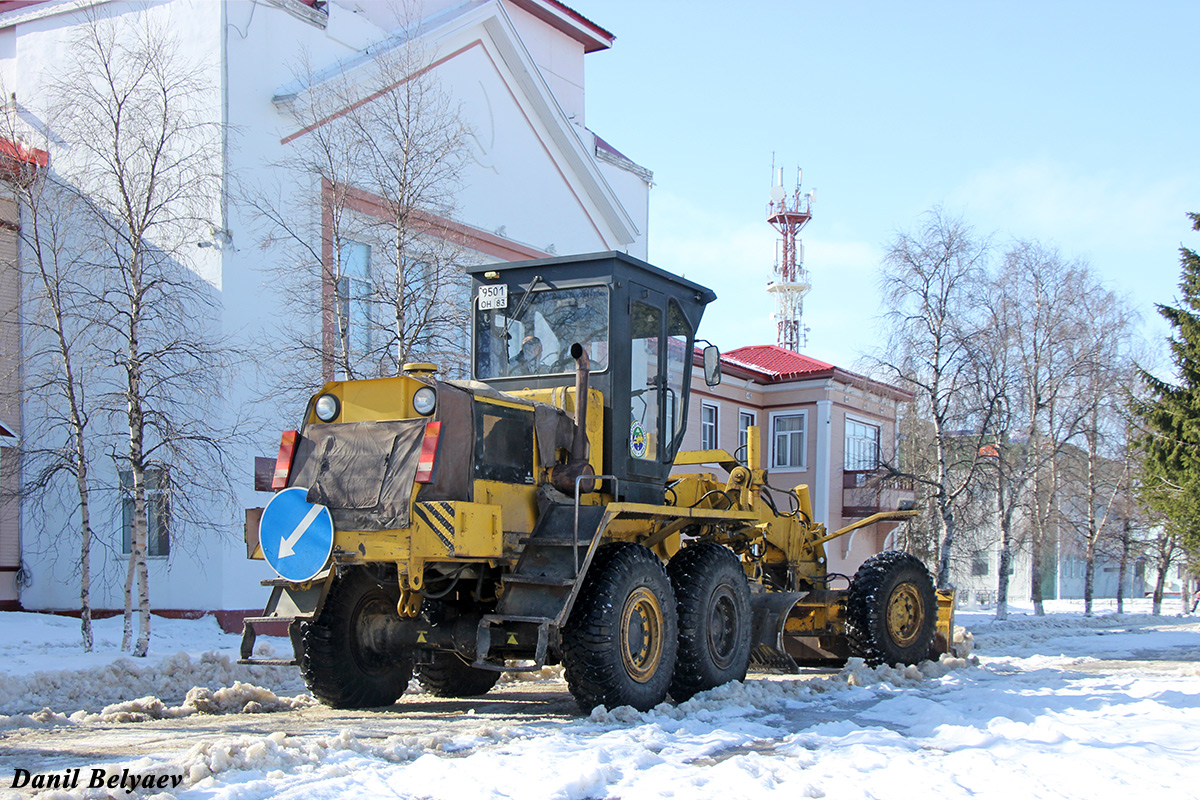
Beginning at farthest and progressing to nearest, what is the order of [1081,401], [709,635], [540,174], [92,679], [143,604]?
[1081,401] < [540,174] < [143,604] < [92,679] < [709,635]

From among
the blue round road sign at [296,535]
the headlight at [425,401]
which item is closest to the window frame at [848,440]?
the headlight at [425,401]

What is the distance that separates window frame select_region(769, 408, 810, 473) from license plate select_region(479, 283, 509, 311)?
25.1 metres

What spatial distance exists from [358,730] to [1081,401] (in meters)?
27.6

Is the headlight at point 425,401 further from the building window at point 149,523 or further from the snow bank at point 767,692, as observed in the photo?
the building window at point 149,523

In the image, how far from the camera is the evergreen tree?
73.5 feet

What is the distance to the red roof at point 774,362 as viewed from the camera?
33.6 meters

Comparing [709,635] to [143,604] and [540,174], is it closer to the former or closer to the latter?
[143,604]

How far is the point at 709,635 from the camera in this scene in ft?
→ 30.2

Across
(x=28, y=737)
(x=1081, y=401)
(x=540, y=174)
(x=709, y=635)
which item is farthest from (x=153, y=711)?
(x=1081, y=401)

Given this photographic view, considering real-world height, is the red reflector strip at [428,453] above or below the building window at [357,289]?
below

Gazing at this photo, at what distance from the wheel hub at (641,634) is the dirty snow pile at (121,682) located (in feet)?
9.21

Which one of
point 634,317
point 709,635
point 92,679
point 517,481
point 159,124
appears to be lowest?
point 92,679

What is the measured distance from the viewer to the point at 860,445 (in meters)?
35.4

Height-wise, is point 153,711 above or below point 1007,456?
below
